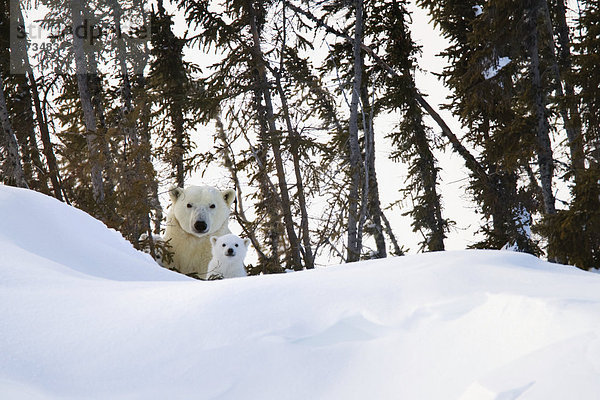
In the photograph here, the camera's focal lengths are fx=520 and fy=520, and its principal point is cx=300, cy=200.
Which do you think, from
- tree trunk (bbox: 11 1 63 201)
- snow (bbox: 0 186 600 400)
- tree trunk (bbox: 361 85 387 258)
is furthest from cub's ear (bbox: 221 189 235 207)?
snow (bbox: 0 186 600 400)

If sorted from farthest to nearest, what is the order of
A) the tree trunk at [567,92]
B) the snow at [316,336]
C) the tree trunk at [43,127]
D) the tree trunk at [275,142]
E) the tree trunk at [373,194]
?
the tree trunk at [43,127], the tree trunk at [373,194], the tree trunk at [275,142], the tree trunk at [567,92], the snow at [316,336]

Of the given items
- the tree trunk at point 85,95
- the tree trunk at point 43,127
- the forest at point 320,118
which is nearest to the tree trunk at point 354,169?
the forest at point 320,118

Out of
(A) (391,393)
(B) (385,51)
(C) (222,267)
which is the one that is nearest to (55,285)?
(A) (391,393)

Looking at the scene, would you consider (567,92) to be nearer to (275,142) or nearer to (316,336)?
(275,142)

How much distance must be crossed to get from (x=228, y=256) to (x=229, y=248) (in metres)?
0.13

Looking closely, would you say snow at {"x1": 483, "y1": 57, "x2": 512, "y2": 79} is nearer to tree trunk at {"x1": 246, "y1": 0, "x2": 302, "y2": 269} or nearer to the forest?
the forest

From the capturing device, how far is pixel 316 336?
6.33 feet

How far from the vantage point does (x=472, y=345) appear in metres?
1.77

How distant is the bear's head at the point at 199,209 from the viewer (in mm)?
8117

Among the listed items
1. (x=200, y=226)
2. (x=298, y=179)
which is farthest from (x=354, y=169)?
(x=200, y=226)

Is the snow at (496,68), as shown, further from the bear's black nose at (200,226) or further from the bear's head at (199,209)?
the bear's black nose at (200,226)

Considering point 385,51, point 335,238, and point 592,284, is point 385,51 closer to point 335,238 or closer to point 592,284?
point 335,238

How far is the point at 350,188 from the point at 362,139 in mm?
3585

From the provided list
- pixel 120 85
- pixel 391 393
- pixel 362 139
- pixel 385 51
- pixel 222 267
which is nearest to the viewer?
pixel 391 393
